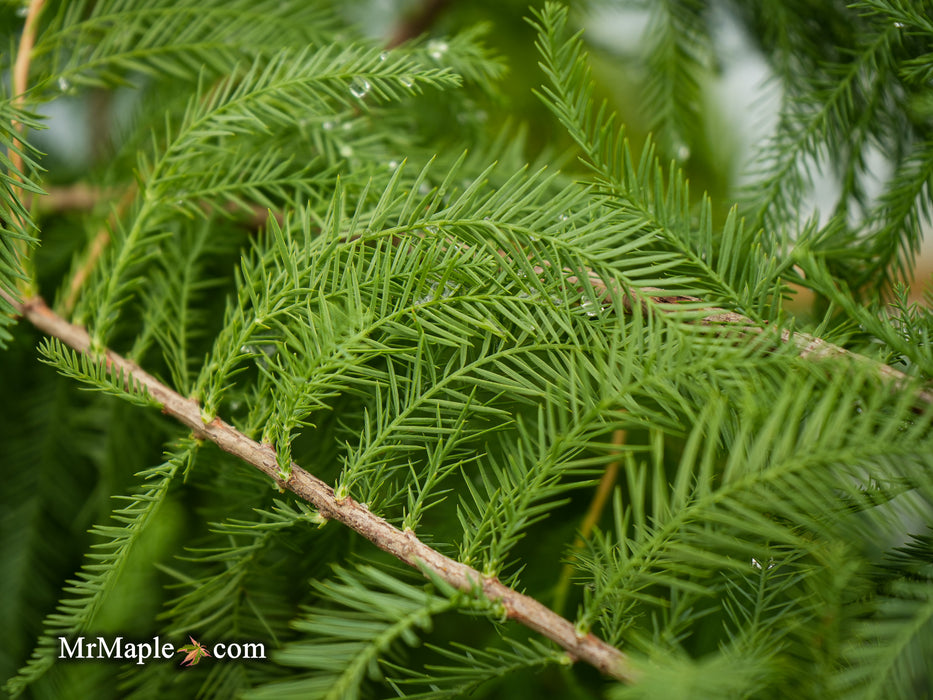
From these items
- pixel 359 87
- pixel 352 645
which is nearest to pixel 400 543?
pixel 352 645

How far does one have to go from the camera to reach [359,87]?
19.0 inches

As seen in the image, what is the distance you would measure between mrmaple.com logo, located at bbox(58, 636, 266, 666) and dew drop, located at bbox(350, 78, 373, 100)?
42 centimetres

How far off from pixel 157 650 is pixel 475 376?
32cm

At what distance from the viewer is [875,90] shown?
52 centimetres

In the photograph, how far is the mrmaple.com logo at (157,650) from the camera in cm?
45

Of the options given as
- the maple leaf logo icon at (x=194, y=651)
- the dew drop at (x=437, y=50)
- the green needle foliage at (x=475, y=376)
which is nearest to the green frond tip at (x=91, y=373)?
the green needle foliage at (x=475, y=376)

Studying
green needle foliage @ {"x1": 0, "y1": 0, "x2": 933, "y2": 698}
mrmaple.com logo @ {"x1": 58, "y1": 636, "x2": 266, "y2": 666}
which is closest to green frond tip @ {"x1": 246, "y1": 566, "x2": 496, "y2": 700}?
green needle foliage @ {"x1": 0, "y1": 0, "x2": 933, "y2": 698}

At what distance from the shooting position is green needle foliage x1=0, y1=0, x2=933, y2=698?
12.0 inches

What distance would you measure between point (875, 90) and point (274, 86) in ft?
1.60

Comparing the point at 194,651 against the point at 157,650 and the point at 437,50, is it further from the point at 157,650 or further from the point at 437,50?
the point at 437,50

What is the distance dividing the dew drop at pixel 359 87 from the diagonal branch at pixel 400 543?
10.2 inches

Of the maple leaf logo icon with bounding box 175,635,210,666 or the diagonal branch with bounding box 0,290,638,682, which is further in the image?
the maple leaf logo icon with bounding box 175,635,210,666

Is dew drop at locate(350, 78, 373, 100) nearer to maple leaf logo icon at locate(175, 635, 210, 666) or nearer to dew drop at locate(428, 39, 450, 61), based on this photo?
dew drop at locate(428, 39, 450, 61)

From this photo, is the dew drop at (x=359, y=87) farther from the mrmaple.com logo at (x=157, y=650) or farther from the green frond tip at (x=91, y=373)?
the mrmaple.com logo at (x=157, y=650)
